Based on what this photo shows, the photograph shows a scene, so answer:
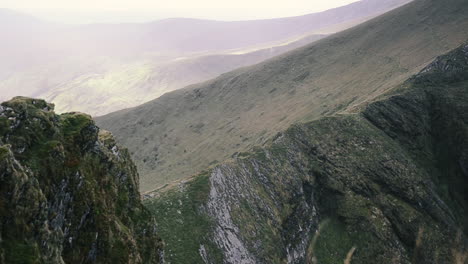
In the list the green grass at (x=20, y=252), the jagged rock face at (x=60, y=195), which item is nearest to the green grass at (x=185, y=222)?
the jagged rock face at (x=60, y=195)

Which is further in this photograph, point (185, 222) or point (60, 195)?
point (185, 222)

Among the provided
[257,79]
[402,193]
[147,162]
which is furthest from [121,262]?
[257,79]

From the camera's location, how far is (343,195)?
1156 inches

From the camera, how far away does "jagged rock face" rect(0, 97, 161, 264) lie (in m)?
9.26

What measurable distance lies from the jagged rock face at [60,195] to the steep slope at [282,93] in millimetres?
32785

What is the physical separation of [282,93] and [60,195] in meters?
62.7

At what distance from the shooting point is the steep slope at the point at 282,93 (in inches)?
2076

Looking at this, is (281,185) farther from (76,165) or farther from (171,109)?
(171,109)

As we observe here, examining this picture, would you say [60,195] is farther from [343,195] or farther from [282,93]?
[282,93]

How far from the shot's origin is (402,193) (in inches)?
1171

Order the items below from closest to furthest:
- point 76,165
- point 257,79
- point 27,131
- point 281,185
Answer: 1. point 27,131
2. point 76,165
3. point 281,185
4. point 257,79

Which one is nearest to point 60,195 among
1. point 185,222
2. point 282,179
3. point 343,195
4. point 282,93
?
point 185,222

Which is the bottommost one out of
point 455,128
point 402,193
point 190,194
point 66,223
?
point 402,193

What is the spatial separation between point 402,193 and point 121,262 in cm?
2709
